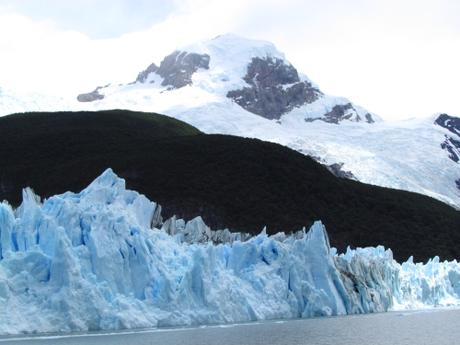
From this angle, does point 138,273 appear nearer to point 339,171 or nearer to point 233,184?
point 233,184

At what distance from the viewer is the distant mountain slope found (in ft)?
334

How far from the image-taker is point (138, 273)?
129 feet

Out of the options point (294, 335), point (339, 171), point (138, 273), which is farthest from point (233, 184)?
point (294, 335)

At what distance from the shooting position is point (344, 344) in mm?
33250

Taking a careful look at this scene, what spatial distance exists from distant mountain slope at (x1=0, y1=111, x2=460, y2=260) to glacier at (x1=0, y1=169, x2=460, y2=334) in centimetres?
4759

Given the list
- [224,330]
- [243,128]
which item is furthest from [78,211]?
[243,128]

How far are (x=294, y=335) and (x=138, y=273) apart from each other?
27.3 ft

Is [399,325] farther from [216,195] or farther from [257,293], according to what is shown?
[216,195]

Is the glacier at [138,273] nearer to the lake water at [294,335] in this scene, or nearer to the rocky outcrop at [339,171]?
the lake water at [294,335]

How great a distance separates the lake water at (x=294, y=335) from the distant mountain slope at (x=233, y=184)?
52.9 metres

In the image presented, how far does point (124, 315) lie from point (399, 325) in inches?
618

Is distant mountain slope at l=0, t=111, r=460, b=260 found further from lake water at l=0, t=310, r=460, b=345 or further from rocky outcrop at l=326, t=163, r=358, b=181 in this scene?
lake water at l=0, t=310, r=460, b=345

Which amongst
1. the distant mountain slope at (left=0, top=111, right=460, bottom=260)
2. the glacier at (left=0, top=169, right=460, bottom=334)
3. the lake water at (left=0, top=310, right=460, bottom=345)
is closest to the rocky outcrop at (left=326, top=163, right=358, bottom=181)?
the distant mountain slope at (left=0, top=111, right=460, bottom=260)

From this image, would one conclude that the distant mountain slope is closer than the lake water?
No
